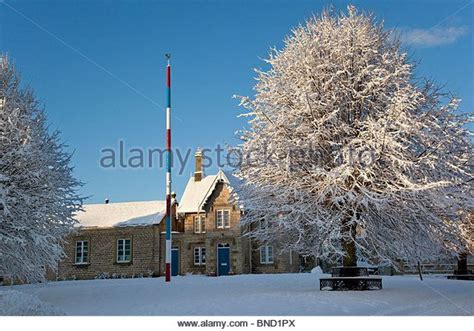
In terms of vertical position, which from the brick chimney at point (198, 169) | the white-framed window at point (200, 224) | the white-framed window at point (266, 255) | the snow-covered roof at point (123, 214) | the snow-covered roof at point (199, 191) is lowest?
the white-framed window at point (266, 255)

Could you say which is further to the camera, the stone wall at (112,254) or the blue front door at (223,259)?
the stone wall at (112,254)

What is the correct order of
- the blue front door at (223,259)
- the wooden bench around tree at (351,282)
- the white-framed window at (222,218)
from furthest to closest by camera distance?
the white-framed window at (222,218), the blue front door at (223,259), the wooden bench around tree at (351,282)

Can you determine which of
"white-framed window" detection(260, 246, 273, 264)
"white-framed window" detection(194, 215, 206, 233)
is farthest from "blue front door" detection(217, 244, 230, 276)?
"white-framed window" detection(260, 246, 273, 264)

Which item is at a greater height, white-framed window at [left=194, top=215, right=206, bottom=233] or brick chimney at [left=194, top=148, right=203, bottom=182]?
brick chimney at [left=194, top=148, right=203, bottom=182]

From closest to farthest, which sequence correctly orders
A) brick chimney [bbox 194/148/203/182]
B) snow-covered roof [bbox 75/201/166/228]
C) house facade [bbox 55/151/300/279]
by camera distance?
house facade [bbox 55/151/300/279], snow-covered roof [bbox 75/201/166/228], brick chimney [bbox 194/148/203/182]

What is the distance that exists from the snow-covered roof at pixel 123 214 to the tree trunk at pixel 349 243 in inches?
856

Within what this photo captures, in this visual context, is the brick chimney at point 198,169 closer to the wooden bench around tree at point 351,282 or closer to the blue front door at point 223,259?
the blue front door at point 223,259

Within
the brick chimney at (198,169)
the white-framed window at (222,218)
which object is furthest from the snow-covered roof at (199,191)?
the white-framed window at (222,218)

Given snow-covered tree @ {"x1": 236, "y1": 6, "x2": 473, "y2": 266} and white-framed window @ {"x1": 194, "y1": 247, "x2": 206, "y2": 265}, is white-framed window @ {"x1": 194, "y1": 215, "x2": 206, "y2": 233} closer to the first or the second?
white-framed window @ {"x1": 194, "y1": 247, "x2": 206, "y2": 265}

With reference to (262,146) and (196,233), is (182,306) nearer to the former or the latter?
(262,146)

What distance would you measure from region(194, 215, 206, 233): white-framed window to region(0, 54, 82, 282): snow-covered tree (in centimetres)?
1926

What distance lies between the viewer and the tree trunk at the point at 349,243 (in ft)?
52.1

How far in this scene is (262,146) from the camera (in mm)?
17406

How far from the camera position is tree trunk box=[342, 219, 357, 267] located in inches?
625
